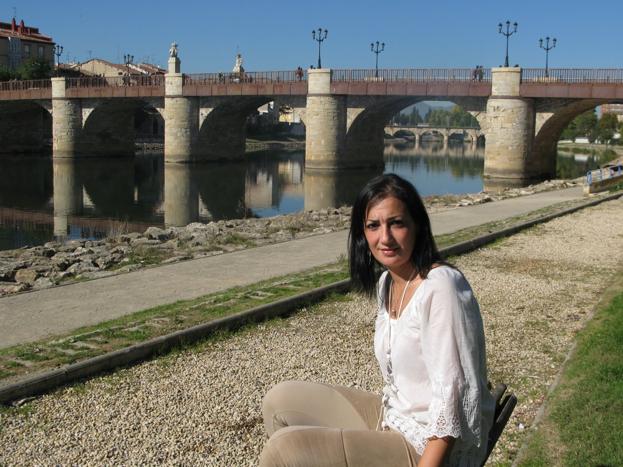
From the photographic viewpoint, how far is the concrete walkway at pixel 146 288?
6926 mm

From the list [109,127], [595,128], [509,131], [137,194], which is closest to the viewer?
[137,194]


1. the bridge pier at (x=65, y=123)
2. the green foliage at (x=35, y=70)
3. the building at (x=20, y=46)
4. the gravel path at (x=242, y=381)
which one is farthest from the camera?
the building at (x=20, y=46)

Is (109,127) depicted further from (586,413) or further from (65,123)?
(586,413)

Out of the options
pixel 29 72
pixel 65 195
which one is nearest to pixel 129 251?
pixel 65 195

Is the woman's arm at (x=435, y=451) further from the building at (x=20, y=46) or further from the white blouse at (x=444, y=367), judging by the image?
the building at (x=20, y=46)

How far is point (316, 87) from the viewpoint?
131 feet

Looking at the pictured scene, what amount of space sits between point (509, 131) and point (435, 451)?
109 feet

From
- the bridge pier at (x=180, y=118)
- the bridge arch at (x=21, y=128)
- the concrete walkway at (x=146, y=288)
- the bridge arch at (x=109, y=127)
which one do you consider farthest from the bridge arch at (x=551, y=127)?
the bridge arch at (x=21, y=128)

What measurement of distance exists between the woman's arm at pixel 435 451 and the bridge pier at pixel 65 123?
166 ft

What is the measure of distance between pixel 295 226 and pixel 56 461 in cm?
1301

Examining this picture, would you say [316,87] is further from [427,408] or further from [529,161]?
[427,408]

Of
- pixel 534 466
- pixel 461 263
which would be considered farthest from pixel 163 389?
pixel 461 263

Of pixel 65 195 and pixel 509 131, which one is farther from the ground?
pixel 509 131

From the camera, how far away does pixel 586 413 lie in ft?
14.0
